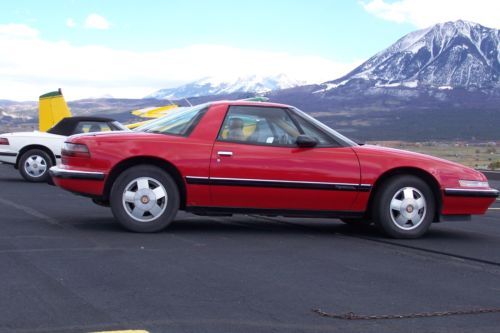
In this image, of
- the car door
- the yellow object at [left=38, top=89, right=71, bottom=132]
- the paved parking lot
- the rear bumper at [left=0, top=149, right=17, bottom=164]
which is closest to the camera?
the paved parking lot

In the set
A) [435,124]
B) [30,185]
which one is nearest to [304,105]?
[435,124]

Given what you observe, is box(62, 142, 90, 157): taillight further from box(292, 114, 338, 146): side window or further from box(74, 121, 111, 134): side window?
box(74, 121, 111, 134): side window

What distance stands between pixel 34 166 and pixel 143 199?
8.07 m

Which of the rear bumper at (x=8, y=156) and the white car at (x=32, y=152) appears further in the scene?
the rear bumper at (x=8, y=156)

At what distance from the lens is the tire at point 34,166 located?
1532 cm

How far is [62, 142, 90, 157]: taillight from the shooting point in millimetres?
8008

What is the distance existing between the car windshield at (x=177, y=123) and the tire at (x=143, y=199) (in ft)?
1.83

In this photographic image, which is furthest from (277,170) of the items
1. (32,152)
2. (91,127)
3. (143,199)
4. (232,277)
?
(91,127)

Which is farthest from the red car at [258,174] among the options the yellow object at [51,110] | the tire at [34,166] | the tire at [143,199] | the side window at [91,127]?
the yellow object at [51,110]

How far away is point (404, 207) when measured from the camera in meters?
8.27

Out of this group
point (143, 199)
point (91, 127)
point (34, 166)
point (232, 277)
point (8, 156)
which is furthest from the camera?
point (91, 127)

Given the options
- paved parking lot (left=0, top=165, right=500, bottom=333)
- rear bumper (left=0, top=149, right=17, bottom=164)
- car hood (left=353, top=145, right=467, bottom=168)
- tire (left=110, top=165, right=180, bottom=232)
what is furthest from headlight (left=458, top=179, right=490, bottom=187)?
rear bumper (left=0, top=149, right=17, bottom=164)

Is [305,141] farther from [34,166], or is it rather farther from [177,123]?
[34,166]

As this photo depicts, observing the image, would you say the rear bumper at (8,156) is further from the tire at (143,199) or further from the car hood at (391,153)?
the car hood at (391,153)
